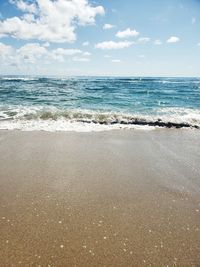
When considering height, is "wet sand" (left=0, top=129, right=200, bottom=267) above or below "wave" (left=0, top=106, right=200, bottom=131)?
above

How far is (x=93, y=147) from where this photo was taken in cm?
844

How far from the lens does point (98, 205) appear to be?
487 centimetres

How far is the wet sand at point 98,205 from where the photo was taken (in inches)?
144

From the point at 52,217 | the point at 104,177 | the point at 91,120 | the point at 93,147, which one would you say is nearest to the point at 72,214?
the point at 52,217

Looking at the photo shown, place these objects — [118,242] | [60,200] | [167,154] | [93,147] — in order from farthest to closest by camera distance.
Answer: [93,147] → [167,154] → [60,200] → [118,242]

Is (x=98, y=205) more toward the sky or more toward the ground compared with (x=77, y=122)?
more toward the sky

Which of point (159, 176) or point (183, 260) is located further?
point (159, 176)

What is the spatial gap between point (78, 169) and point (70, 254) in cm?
Answer: 308

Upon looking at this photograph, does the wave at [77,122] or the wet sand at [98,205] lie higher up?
the wet sand at [98,205]

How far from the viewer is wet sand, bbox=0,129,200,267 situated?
3660 millimetres

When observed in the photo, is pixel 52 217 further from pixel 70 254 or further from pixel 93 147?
pixel 93 147

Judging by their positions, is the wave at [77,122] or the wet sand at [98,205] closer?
the wet sand at [98,205]

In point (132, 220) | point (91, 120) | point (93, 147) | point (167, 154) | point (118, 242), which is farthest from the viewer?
Result: point (91, 120)

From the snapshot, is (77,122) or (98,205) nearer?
(98,205)
